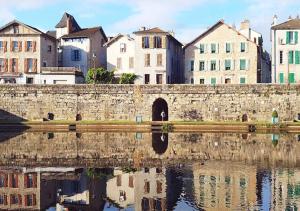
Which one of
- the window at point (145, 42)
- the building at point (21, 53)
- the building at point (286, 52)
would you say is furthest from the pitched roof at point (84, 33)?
the building at point (286, 52)

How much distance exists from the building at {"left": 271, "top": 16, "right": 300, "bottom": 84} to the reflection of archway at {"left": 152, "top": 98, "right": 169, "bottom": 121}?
14.8m

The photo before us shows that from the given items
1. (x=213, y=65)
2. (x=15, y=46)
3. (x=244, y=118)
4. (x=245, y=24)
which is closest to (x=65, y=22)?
(x=15, y=46)

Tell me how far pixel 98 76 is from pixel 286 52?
25.0 m

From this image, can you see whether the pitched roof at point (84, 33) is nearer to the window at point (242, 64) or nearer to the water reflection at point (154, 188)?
the window at point (242, 64)

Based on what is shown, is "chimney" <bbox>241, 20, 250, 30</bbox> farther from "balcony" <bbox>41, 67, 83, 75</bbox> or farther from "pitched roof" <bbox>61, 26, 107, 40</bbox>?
"balcony" <bbox>41, 67, 83, 75</bbox>

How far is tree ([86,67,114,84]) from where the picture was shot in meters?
73.3

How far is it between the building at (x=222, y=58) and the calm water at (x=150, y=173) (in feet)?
87.8

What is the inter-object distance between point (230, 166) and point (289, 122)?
96.6 feet

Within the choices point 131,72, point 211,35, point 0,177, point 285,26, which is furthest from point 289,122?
point 0,177

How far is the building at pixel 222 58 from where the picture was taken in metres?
74.1

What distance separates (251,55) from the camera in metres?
74.1

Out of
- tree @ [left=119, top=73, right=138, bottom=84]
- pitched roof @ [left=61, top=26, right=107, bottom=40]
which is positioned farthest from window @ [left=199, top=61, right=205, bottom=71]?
pitched roof @ [left=61, top=26, right=107, bottom=40]

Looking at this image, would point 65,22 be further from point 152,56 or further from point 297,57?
point 297,57

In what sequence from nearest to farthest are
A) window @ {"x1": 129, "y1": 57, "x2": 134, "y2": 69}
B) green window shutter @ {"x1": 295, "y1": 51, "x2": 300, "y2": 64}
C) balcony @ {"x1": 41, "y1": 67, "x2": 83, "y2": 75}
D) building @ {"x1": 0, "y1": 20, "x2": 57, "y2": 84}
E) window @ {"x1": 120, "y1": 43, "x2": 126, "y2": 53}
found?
green window shutter @ {"x1": 295, "y1": 51, "x2": 300, "y2": 64}
balcony @ {"x1": 41, "y1": 67, "x2": 83, "y2": 75}
building @ {"x1": 0, "y1": 20, "x2": 57, "y2": 84}
window @ {"x1": 129, "y1": 57, "x2": 134, "y2": 69}
window @ {"x1": 120, "y1": 43, "x2": 126, "y2": 53}
